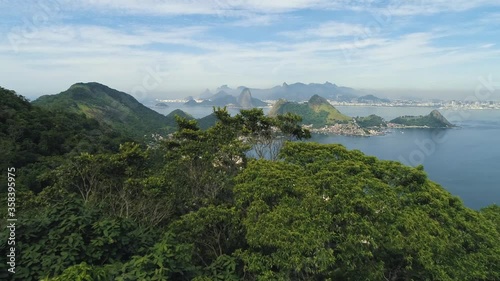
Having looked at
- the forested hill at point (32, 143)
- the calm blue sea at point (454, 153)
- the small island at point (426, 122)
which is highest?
the forested hill at point (32, 143)

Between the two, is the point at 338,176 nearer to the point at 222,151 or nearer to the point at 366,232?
the point at 366,232

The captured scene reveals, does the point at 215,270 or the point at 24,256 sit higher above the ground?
the point at 24,256

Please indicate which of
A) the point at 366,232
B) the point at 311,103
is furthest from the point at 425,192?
the point at 311,103

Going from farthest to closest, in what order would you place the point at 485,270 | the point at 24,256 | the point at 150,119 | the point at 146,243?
the point at 150,119 < the point at 485,270 < the point at 146,243 < the point at 24,256

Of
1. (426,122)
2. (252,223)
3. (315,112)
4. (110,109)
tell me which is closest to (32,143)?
(252,223)

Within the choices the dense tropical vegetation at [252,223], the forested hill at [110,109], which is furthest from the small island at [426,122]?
the dense tropical vegetation at [252,223]

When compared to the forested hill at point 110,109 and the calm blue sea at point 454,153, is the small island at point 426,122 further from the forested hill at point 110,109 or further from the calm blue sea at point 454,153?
the forested hill at point 110,109
